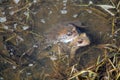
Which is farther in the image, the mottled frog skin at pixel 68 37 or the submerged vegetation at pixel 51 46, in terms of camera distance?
the mottled frog skin at pixel 68 37

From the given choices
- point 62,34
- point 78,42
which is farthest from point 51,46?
point 78,42

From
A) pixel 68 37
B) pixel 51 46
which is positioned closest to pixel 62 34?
pixel 68 37

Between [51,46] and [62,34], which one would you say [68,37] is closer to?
[62,34]

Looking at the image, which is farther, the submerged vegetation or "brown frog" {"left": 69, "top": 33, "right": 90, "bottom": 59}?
"brown frog" {"left": 69, "top": 33, "right": 90, "bottom": 59}

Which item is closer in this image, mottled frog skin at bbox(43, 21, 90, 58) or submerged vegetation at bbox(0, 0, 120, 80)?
submerged vegetation at bbox(0, 0, 120, 80)

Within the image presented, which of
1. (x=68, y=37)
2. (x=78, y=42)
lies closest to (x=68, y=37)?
(x=68, y=37)

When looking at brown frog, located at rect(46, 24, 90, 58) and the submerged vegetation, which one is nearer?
the submerged vegetation

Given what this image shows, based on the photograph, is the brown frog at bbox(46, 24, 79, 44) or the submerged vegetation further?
the brown frog at bbox(46, 24, 79, 44)

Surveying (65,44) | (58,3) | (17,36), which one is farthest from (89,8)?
(17,36)

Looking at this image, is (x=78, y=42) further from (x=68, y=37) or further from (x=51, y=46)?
(x=51, y=46)
